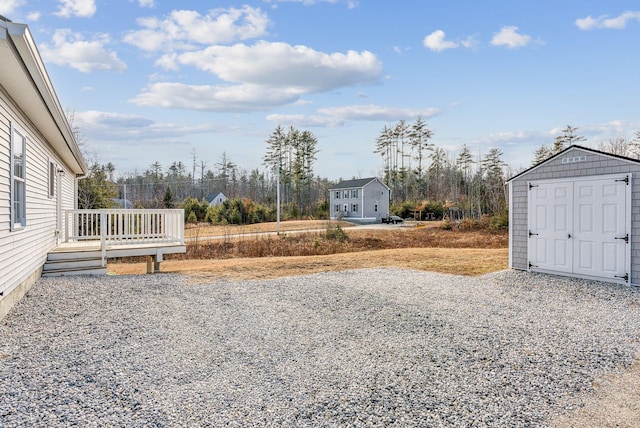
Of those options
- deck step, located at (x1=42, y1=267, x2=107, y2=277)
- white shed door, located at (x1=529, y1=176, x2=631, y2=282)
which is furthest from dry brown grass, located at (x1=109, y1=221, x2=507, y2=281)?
deck step, located at (x1=42, y1=267, x2=107, y2=277)

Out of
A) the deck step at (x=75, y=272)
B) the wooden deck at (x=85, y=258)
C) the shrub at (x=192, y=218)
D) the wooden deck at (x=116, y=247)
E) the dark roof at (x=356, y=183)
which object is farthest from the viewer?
the dark roof at (x=356, y=183)

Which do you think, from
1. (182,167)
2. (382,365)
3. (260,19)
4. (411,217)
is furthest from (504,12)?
(182,167)

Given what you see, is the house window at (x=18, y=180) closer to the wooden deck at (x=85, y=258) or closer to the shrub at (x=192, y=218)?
the wooden deck at (x=85, y=258)

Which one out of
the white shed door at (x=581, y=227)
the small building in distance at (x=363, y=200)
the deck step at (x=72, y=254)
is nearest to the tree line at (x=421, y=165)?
the small building in distance at (x=363, y=200)

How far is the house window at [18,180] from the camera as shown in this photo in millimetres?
5465

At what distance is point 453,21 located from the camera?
38.7 feet

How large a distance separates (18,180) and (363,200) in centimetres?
3345

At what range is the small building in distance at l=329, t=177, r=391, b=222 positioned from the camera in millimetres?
38188

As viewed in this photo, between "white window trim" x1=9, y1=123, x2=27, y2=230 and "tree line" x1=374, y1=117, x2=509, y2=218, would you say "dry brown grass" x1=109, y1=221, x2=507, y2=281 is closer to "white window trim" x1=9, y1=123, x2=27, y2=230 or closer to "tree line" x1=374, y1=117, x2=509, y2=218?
"white window trim" x1=9, y1=123, x2=27, y2=230

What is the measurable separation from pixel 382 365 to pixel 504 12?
36.5ft

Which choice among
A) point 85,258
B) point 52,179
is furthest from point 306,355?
point 52,179

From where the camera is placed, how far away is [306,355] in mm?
4129

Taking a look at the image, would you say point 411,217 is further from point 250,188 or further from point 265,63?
point 265,63

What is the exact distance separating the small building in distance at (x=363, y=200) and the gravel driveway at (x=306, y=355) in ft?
102
